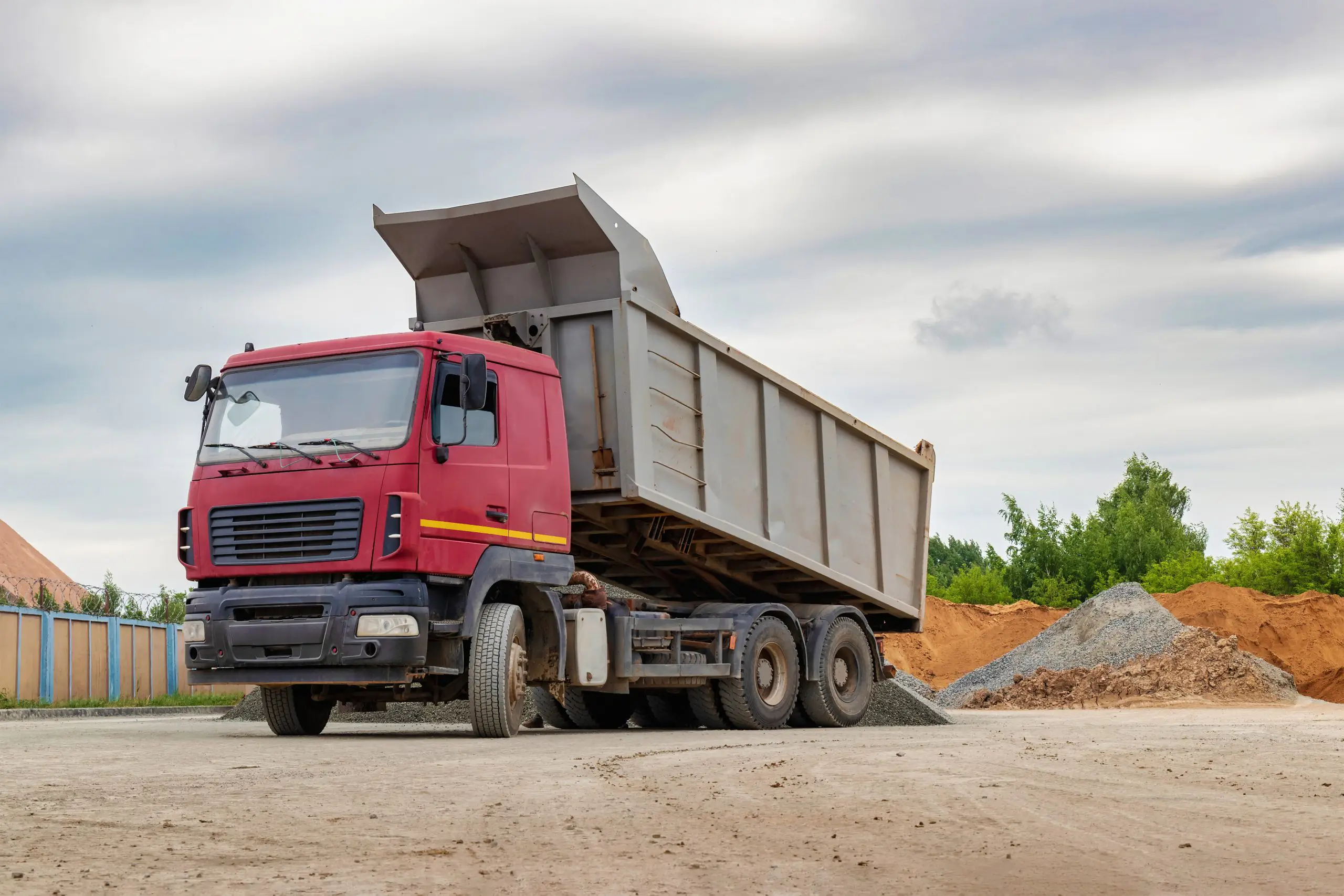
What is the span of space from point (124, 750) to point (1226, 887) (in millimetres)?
7286

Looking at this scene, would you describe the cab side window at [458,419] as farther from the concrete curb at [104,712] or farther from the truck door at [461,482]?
the concrete curb at [104,712]

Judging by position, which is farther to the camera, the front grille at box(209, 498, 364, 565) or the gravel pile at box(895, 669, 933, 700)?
the gravel pile at box(895, 669, 933, 700)

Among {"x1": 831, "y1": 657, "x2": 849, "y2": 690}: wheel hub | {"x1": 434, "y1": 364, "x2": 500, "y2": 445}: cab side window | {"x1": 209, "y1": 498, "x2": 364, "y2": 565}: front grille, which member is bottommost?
{"x1": 831, "y1": 657, "x2": 849, "y2": 690}: wheel hub

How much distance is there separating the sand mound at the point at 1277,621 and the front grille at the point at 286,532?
77.0 ft

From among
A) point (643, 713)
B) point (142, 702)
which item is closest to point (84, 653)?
point (142, 702)

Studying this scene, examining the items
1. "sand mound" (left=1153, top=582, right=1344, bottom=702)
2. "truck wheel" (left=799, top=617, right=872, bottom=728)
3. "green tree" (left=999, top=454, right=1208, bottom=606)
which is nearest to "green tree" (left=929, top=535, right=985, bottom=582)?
"green tree" (left=999, top=454, right=1208, bottom=606)

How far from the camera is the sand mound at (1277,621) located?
2944 cm

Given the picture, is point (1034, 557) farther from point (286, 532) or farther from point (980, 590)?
point (286, 532)

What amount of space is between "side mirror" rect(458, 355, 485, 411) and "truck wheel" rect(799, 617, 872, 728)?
16.8ft

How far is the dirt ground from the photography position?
169 inches

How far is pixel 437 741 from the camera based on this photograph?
33.7 ft

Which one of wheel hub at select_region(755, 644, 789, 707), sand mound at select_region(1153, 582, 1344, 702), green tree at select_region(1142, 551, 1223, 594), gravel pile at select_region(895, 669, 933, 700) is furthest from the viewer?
green tree at select_region(1142, 551, 1223, 594)

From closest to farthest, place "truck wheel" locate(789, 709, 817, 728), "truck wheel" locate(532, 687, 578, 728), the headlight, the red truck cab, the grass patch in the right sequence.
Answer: the headlight < the red truck cab < "truck wheel" locate(789, 709, 817, 728) < "truck wheel" locate(532, 687, 578, 728) < the grass patch

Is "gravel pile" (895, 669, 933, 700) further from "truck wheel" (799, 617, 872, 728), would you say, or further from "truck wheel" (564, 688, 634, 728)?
"truck wheel" (564, 688, 634, 728)
